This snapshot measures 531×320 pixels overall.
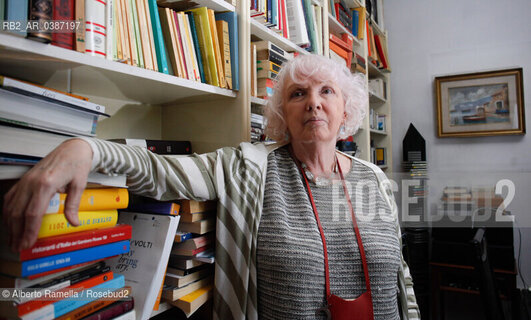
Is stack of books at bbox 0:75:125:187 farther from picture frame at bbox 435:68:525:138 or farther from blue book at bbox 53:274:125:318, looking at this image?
picture frame at bbox 435:68:525:138

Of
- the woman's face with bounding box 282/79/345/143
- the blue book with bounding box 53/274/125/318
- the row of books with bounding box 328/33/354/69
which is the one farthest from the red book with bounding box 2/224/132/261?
the row of books with bounding box 328/33/354/69

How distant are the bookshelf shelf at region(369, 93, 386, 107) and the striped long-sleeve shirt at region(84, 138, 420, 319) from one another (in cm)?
222

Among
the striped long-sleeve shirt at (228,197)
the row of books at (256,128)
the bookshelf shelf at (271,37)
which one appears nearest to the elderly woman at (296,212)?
the striped long-sleeve shirt at (228,197)

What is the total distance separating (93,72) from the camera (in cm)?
90

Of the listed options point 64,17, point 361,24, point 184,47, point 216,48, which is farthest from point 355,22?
point 64,17

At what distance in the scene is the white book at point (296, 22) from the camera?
1.64 meters

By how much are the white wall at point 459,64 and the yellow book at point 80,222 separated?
2860 millimetres

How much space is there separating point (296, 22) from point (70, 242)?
57.9 inches

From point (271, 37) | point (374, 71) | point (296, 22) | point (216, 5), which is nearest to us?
point (216, 5)

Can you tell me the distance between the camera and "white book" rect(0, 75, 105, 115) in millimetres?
673

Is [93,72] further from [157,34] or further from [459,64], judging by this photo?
[459,64]

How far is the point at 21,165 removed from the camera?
24.7 inches

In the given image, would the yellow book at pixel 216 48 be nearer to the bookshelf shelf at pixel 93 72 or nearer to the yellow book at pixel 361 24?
the bookshelf shelf at pixel 93 72

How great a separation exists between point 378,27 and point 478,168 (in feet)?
5.18
